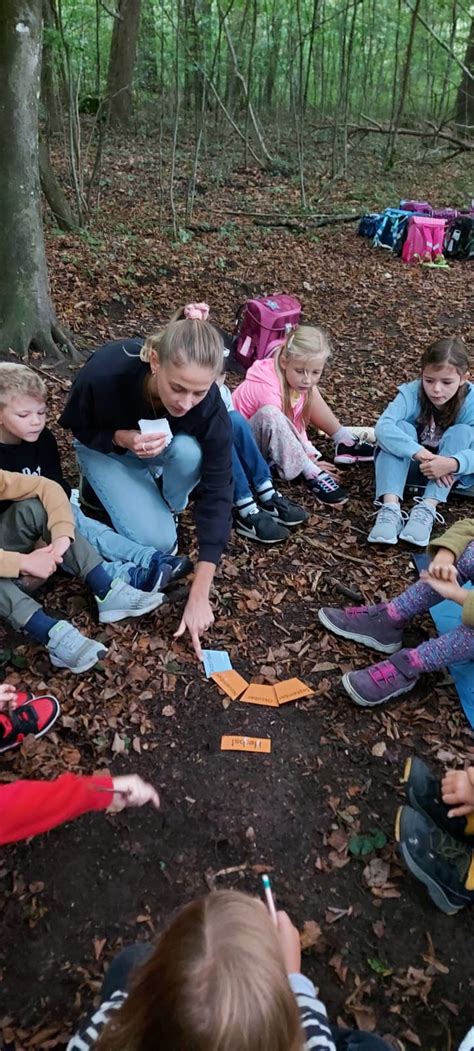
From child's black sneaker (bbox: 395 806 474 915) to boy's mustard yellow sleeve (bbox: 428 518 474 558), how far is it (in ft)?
3.85

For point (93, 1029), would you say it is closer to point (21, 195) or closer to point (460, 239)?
point (21, 195)

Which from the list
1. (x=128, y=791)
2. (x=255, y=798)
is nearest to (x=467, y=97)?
(x=255, y=798)

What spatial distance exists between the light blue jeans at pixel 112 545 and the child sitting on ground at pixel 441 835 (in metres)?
1.67

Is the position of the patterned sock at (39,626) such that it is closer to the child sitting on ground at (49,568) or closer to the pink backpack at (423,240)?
the child sitting on ground at (49,568)

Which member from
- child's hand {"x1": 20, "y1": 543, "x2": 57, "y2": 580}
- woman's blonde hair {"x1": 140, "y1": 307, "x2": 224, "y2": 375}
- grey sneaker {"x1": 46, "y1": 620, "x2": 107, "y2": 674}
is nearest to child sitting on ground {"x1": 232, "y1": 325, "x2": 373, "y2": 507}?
woman's blonde hair {"x1": 140, "y1": 307, "x2": 224, "y2": 375}

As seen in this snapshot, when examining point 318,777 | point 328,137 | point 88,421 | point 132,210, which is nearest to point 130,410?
point 88,421

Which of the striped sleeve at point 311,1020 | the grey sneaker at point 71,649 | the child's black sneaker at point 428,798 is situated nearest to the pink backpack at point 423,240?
the grey sneaker at point 71,649

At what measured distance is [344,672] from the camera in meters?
3.09

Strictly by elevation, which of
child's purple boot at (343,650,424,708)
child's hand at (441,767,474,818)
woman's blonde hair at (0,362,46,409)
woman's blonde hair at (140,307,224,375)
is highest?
woman's blonde hair at (140,307,224,375)

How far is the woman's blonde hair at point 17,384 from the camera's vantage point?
121 inches

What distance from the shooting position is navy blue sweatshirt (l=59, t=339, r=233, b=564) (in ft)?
10.2

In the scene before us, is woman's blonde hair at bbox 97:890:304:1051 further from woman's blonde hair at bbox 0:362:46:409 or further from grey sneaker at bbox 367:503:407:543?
grey sneaker at bbox 367:503:407:543

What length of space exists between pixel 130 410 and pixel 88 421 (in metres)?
0.24

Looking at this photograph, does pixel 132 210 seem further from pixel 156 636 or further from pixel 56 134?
pixel 156 636
